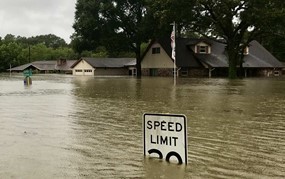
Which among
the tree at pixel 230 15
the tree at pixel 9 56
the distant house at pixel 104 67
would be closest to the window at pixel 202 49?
the tree at pixel 230 15

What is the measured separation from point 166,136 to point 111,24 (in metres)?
55.5

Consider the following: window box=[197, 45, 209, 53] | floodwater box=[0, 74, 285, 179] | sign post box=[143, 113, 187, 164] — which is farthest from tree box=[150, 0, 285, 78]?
sign post box=[143, 113, 187, 164]

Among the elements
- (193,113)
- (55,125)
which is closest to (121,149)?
(55,125)

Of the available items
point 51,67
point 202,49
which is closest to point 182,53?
point 202,49

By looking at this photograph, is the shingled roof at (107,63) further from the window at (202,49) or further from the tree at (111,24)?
the window at (202,49)

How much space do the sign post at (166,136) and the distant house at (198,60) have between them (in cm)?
5151

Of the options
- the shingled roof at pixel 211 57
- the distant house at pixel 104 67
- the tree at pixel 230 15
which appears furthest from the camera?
the distant house at pixel 104 67

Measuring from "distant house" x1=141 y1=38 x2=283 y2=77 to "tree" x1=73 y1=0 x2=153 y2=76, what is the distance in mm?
3254

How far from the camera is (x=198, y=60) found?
59.5 metres

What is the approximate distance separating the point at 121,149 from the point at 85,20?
52.3 m

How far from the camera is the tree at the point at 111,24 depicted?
58250 mm

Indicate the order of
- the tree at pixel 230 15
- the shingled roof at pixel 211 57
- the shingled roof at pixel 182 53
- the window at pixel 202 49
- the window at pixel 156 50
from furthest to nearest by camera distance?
the window at pixel 156 50 → the window at pixel 202 49 → the shingled roof at pixel 211 57 → the shingled roof at pixel 182 53 → the tree at pixel 230 15

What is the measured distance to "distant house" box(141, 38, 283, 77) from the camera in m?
58.6

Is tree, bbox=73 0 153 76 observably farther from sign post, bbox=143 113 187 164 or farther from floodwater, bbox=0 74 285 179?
sign post, bbox=143 113 187 164
